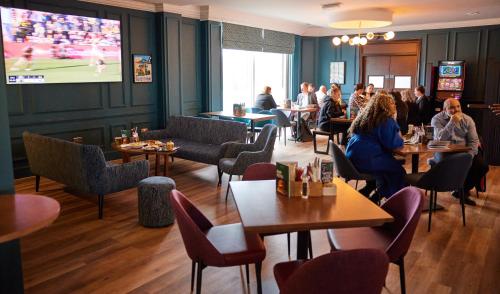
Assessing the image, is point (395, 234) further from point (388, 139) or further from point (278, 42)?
point (278, 42)

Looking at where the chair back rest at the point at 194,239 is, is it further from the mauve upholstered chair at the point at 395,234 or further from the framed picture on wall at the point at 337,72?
the framed picture on wall at the point at 337,72

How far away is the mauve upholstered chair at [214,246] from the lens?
2.44m

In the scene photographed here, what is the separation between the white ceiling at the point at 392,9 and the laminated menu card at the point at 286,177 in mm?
5103

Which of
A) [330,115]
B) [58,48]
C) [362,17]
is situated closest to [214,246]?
[58,48]

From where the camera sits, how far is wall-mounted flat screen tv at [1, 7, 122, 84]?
19.1ft

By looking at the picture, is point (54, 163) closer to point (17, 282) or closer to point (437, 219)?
point (17, 282)

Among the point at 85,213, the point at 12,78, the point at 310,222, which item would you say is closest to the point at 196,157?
the point at 85,213

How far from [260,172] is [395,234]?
1.10m

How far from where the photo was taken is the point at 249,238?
2.76 meters

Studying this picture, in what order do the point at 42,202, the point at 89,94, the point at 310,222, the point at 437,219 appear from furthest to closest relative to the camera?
1. the point at 89,94
2. the point at 437,219
3. the point at 310,222
4. the point at 42,202

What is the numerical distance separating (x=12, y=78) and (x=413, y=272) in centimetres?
538

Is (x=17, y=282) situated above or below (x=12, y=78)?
below

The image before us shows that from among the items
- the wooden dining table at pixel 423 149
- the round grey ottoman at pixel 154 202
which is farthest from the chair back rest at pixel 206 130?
the wooden dining table at pixel 423 149

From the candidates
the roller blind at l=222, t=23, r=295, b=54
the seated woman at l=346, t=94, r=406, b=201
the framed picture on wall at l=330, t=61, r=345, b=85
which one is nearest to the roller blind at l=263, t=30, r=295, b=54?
the roller blind at l=222, t=23, r=295, b=54
